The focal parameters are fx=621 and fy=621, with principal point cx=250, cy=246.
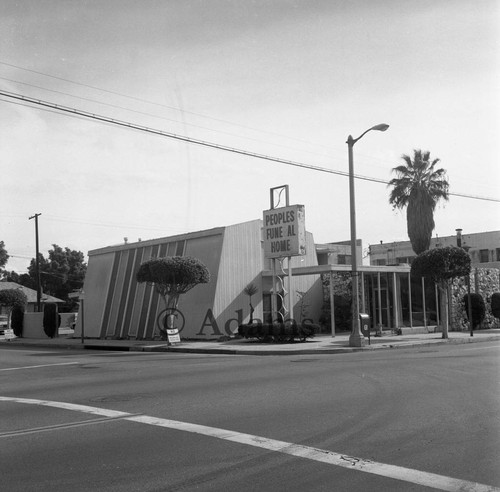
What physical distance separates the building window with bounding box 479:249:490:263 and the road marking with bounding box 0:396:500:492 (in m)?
52.2

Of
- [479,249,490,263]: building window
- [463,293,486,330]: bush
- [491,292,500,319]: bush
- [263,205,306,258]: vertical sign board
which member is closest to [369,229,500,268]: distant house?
[479,249,490,263]: building window

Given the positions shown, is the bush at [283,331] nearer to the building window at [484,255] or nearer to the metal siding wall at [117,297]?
the metal siding wall at [117,297]

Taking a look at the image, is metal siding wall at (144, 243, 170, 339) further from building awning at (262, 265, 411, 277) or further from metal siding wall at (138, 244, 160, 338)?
building awning at (262, 265, 411, 277)

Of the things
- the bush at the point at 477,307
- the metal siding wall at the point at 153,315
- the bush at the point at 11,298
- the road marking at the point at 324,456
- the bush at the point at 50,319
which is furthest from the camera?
the bush at the point at 11,298

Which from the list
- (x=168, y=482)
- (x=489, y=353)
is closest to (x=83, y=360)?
(x=489, y=353)

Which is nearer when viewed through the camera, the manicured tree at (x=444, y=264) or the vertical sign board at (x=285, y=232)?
the manicured tree at (x=444, y=264)

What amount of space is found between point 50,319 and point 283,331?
18354 mm

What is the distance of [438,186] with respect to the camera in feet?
119

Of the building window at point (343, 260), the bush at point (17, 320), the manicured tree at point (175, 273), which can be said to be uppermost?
the building window at point (343, 260)

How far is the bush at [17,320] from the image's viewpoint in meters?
40.5

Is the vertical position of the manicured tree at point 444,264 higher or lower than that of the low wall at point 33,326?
higher

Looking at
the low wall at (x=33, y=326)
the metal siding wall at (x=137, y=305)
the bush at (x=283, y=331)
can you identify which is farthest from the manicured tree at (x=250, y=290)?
the low wall at (x=33, y=326)

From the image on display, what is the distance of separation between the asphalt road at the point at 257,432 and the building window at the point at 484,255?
45.4 m

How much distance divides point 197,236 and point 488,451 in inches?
1015
